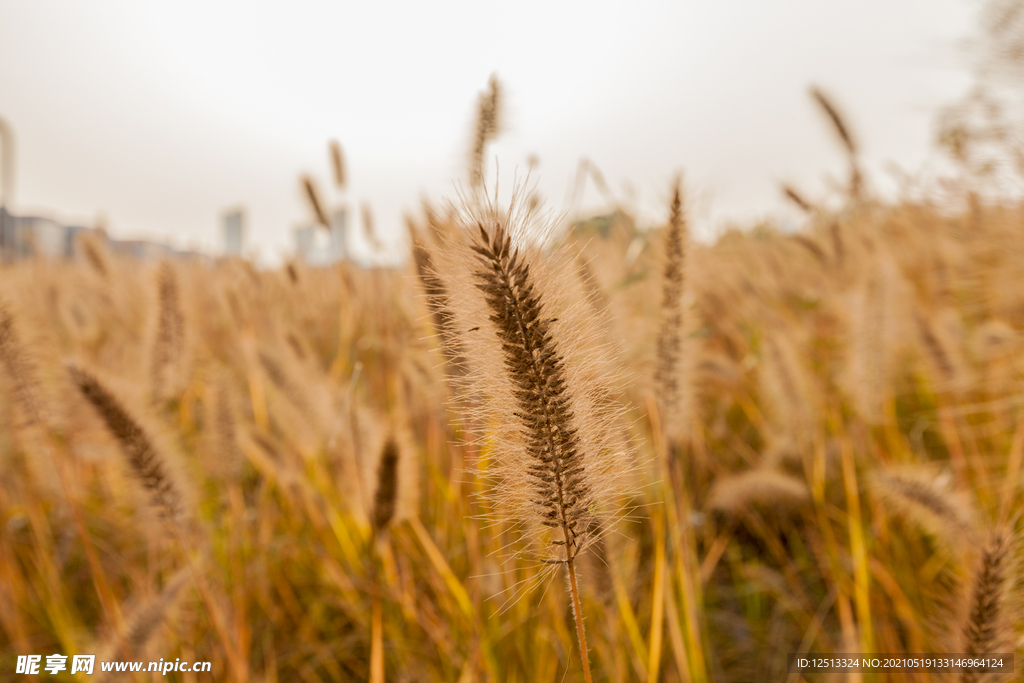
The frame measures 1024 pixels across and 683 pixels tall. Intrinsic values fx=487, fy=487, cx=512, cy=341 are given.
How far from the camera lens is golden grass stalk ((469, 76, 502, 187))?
3.74 ft

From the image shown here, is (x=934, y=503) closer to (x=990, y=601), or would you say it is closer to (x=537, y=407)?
(x=990, y=601)

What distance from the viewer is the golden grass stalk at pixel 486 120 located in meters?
1.14

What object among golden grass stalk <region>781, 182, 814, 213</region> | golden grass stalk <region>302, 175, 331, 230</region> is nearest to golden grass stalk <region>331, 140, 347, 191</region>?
golden grass stalk <region>302, 175, 331, 230</region>

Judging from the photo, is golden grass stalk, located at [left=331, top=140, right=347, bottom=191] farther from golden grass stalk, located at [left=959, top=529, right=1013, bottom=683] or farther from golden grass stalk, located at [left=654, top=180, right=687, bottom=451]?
golden grass stalk, located at [left=959, top=529, right=1013, bottom=683]

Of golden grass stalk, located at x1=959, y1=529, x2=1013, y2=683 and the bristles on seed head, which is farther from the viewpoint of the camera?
golden grass stalk, located at x1=959, y1=529, x2=1013, y2=683

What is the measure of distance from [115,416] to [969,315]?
412 cm

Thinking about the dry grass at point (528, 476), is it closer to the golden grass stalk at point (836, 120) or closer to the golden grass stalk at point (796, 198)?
the golden grass stalk at point (796, 198)

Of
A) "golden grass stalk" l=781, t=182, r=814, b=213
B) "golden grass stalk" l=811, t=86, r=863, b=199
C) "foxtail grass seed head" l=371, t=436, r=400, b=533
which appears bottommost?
"foxtail grass seed head" l=371, t=436, r=400, b=533

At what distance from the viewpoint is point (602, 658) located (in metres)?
1.12

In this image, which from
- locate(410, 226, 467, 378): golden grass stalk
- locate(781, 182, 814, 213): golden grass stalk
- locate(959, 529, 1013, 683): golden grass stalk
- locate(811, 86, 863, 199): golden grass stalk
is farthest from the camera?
locate(811, 86, 863, 199): golden grass stalk

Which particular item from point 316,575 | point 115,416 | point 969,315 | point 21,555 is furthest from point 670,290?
point 969,315

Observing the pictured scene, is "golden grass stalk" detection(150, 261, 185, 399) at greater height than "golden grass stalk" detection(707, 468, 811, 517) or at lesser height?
greater

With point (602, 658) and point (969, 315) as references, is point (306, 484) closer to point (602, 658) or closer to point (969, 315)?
point (602, 658)

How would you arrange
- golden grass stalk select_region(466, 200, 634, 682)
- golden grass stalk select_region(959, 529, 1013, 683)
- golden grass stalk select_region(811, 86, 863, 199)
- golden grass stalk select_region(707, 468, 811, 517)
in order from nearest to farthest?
golden grass stalk select_region(466, 200, 634, 682) < golden grass stalk select_region(959, 529, 1013, 683) < golden grass stalk select_region(707, 468, 811, 517) < golden grass stalk select_region(811, 86, 863, 199)
